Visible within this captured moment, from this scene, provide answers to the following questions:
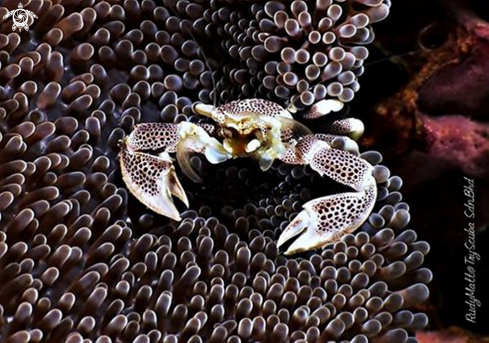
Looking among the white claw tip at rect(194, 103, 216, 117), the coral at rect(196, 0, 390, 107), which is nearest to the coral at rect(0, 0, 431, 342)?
the coral at rect(196, 0, 390, 107)

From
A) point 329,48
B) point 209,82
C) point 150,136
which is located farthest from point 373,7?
point 150,136

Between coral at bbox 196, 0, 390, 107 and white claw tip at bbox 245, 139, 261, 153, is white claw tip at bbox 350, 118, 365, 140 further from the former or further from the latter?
white claw tip at bbox 245, 139, 261, 153

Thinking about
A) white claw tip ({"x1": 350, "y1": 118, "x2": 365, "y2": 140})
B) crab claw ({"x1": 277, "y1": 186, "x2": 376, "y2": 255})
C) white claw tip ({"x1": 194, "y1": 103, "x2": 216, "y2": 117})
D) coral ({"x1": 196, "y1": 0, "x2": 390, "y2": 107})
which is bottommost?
crab claw ({"x1": 277, "y1": 186, "x2": 376, "y2": 255})

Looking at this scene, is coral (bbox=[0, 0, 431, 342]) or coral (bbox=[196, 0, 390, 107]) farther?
coral (bbox=[196, 0, 390, 107])

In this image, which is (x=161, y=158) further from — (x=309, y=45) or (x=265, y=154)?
(x=309, y=45)

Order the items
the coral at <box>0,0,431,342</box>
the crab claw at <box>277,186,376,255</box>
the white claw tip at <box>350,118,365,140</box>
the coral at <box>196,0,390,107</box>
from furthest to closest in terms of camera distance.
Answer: the white claw tip at <box>350,118,365,140</box> < the coral at <box>196,0,390,107</box> < the crab claw at <box>277,186,376,255</box> < the coral at <box>0,0,431,342</box>

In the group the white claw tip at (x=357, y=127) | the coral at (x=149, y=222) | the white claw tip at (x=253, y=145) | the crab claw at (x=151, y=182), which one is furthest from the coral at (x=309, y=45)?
the crab claw at (x=151, y=182)

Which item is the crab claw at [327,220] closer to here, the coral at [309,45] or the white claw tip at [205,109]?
the coral at [309,45]
